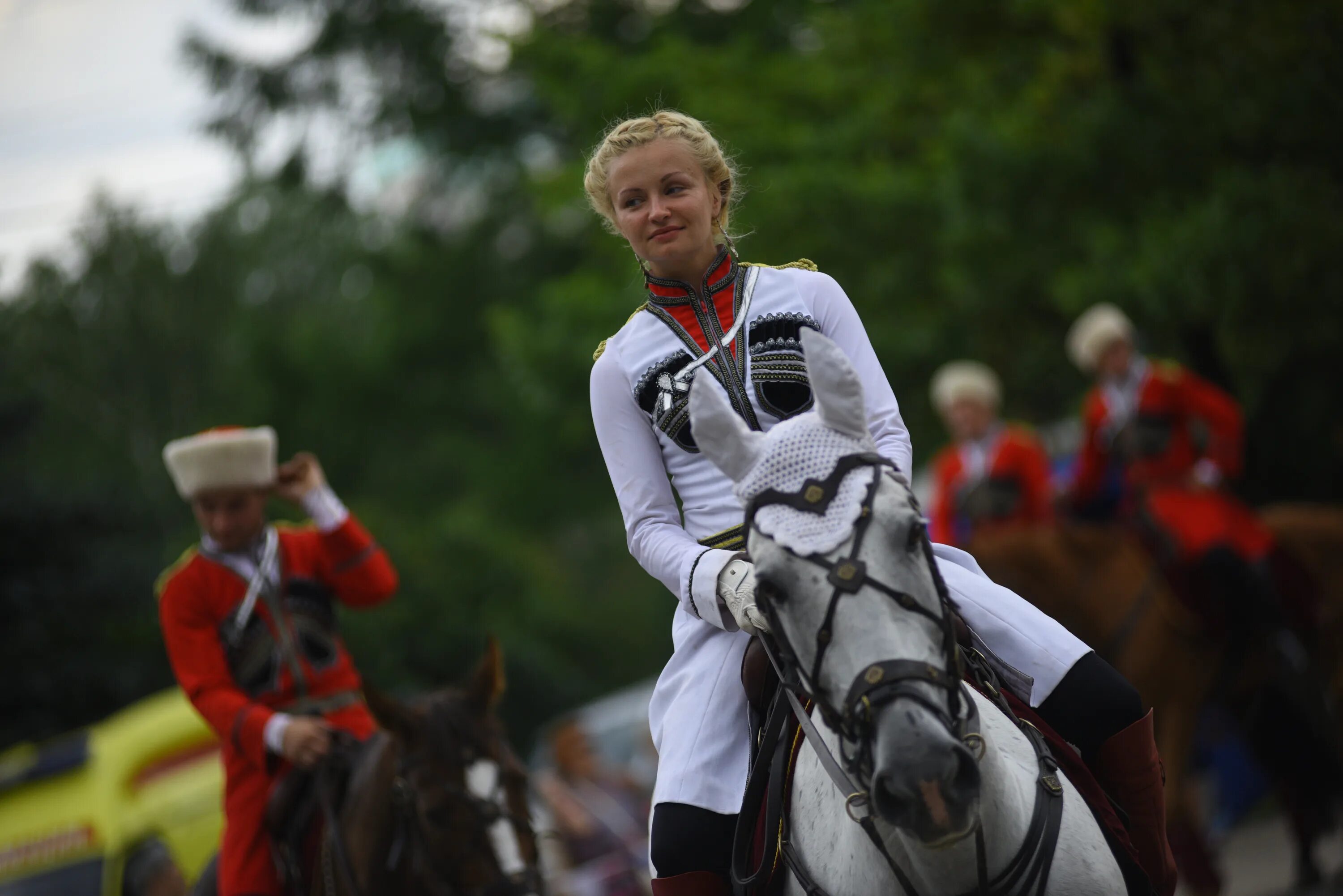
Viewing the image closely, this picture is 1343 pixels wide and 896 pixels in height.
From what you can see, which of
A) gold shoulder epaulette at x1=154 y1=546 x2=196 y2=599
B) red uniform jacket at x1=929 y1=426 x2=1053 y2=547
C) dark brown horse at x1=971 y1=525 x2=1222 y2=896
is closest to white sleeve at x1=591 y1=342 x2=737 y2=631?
gold shoulder epaulette at x1=154 y1=546 x2=196 y2=599

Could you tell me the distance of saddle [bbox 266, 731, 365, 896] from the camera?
5.20m

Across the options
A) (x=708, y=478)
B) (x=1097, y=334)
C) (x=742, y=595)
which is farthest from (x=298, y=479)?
(x=1097, y=334)

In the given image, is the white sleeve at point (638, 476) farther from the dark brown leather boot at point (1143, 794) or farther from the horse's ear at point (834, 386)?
the dark brown leather boot at point (1143, 794)

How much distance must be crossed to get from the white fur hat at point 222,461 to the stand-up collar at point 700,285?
2352 millimetres

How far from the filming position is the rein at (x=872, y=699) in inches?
99.8

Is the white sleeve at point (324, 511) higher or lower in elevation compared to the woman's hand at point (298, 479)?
lower

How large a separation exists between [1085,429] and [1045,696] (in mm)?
6936

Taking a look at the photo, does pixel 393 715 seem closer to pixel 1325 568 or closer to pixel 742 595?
pixel 742 595

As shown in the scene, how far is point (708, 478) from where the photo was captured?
136 inches

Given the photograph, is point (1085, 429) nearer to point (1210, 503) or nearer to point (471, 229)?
point (1210, 503)

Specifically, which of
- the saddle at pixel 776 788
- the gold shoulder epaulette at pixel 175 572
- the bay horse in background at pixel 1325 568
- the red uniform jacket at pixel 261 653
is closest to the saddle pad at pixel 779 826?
the saddle at pixel 776 788

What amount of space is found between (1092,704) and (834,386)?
43.3 inches

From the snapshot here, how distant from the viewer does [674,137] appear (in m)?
3.47

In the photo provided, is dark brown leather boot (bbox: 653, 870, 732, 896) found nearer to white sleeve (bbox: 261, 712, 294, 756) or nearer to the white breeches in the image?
the white breeches
